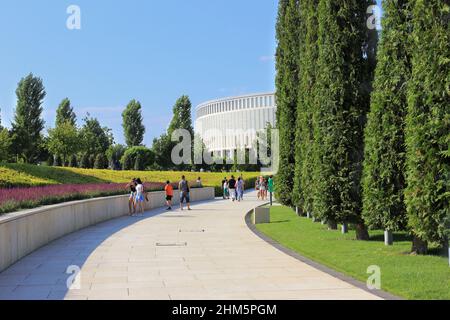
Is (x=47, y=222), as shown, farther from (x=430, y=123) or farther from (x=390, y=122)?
(x=430, y=123)

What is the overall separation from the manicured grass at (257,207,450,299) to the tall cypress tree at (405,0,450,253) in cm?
82

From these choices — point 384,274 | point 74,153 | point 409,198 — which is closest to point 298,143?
point 409,198

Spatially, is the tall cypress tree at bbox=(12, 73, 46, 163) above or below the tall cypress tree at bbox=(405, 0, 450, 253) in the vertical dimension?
above

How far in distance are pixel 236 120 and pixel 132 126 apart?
1700 inches

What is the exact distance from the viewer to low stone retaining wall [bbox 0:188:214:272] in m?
11.0

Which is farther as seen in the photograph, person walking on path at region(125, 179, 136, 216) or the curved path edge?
person walking on path at region(125, 179, 136, 216)

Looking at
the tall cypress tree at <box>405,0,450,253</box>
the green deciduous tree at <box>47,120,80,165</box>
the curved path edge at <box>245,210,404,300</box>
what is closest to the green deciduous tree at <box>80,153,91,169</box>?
the green deciduous tree at <box>47,120,80,165</box>

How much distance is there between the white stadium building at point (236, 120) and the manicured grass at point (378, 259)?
10744cm

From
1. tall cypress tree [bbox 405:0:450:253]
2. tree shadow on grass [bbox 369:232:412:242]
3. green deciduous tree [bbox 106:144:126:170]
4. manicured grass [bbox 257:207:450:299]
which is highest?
green deciduous tree [bbox 106:144:126:170]

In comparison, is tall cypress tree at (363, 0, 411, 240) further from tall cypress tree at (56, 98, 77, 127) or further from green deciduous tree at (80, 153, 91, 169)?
tall cypress tree at (56, 98, 77, 127)

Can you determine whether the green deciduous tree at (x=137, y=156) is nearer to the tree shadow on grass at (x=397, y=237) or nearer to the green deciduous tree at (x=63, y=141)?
the green deciduous tree at (x=63, y=141)

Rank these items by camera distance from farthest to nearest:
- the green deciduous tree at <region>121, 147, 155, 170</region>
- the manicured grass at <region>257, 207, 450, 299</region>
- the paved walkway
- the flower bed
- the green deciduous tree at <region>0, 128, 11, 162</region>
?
the green deciduous tree at <region>121, 147, 155, 170</region> < the green deciduous tree at <region>0, 128, 11, 162</region> < the flower bed < the manicured grass at <region>257, 207, 450, 299</region> < the paved walkway

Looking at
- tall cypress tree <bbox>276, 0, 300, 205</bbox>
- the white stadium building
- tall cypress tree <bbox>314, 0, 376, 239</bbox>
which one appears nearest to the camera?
tall cypress tree <bbox>314, 0, 376, 239</bbox>
